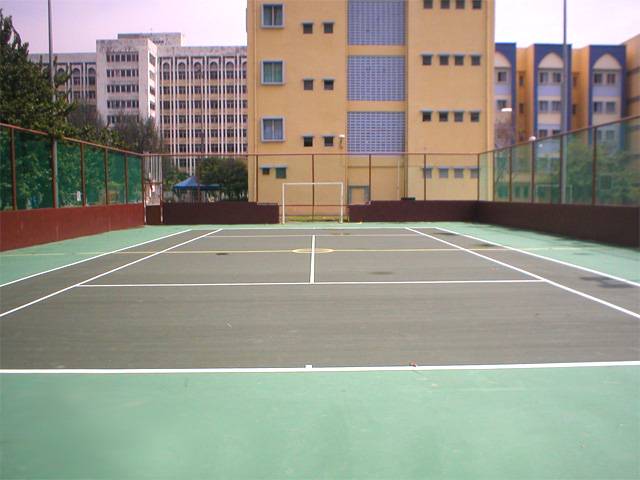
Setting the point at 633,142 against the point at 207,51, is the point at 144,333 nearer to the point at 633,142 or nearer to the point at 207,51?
the point at 633,142

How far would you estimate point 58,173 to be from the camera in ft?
75.4

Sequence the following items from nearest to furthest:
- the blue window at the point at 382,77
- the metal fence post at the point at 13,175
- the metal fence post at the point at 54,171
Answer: the metal fence post at the point at 13,175
the metal fence post at the point at 54,171
the blue window at the point at 382,77

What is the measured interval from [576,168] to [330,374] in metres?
18.9

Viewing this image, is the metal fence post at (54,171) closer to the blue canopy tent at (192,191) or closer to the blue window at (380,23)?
the blue canopy tent at (192,191)

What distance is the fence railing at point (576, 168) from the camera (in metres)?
18.4

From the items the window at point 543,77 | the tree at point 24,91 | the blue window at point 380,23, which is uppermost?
the window at point 543,77

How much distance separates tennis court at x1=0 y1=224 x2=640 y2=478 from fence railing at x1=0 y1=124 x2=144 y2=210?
26.2 ft

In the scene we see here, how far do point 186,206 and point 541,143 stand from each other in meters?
17.2

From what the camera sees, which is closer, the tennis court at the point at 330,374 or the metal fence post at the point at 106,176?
the tennis court at the point at 330,374

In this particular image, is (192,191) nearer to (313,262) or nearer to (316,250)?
(316,250)

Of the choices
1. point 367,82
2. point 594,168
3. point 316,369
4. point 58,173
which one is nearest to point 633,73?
point 367,82

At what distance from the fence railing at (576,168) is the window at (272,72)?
A: 2203 cm

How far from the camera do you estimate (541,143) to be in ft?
85.8

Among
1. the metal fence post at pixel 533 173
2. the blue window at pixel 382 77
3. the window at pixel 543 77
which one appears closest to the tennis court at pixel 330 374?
the metal fence post at pixel 533 173
